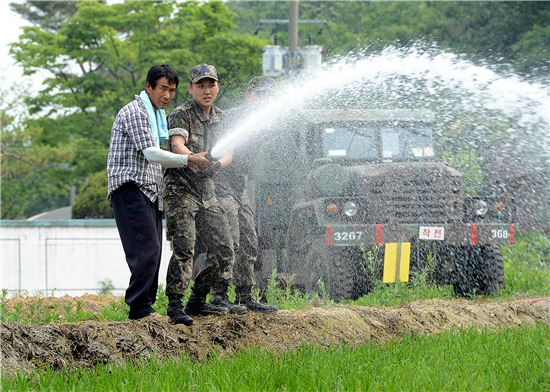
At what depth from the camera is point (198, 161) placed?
8.12m

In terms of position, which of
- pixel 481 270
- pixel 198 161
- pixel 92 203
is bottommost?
pixel 92 203

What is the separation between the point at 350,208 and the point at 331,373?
6.65m

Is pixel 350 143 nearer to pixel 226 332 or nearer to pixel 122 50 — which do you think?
pixel 226 332

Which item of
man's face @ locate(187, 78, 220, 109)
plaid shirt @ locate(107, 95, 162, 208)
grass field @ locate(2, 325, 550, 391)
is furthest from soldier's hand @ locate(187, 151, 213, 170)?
grass field @ locate(2, 325, 550, 391)

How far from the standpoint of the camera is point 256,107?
10.3m

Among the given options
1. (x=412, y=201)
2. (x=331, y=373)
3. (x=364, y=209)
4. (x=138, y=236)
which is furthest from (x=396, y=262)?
(x=331, y=373)

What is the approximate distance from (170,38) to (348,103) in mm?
21164

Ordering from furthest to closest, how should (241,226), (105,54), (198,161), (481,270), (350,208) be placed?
(105,54), (481,270), (350,208), (241,226), (198,161)

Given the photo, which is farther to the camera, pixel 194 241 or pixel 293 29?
pixel 293 29

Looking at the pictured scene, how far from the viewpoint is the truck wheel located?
44.8 ft

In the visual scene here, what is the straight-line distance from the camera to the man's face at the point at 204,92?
8711 mm

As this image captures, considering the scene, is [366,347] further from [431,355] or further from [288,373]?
[288,373]

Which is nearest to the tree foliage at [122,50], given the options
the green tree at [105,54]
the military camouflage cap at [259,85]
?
the green tree at [105,54]

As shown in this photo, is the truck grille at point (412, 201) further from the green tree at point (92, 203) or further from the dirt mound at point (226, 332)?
the green tree at point (92, 203)
